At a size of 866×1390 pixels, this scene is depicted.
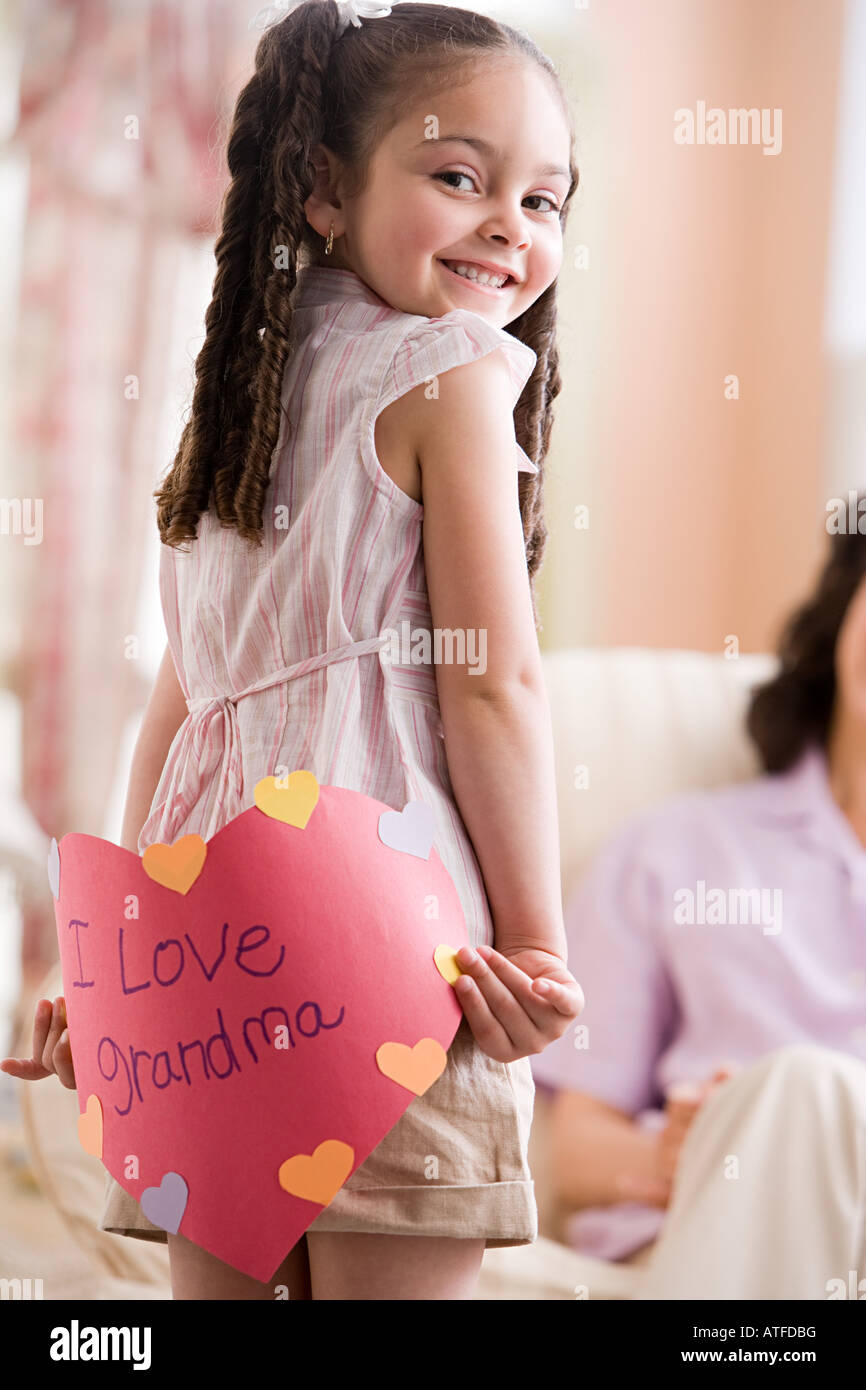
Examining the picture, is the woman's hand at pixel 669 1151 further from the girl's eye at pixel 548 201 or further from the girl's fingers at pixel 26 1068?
the girl's eye at pixel 548 201

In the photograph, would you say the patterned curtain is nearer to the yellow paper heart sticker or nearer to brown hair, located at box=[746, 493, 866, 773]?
brown hair, located at box=[746, 493, 866, 773]

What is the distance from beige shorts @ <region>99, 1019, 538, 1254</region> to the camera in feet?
1.92

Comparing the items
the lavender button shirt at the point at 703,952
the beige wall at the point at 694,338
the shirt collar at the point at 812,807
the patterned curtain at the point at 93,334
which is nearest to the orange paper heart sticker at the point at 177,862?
the lavender button shirt at the point at 703,952

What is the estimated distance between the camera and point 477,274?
67cm

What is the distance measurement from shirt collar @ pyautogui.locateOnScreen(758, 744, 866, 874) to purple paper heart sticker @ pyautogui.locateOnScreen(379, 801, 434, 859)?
120 cm

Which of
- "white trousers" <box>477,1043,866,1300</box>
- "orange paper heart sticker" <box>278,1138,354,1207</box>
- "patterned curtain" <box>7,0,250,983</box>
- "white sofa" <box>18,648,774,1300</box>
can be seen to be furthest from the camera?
"patterned curtain" <box>7,0,250,983</box>

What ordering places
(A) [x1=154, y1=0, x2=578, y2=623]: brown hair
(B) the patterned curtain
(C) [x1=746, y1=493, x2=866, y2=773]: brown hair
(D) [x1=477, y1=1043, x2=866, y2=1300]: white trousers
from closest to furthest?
(A) [x1=154, y1=0, x2=578, y2=623]: brown hair
(D) [x1=477, y1=1043, x2=866, y2=1300]: white trousers
(C) [x1=746, y1=493, x2=866, y2=773]: brown hair
(B) the patterned curtain

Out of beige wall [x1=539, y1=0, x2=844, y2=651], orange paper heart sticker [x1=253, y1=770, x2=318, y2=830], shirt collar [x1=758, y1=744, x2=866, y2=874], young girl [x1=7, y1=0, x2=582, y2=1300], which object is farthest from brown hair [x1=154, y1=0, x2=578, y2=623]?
beige wall [x1=539, y1=0, x2=844, y2=651]

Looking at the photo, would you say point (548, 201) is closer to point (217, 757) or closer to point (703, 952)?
point (217, 757)

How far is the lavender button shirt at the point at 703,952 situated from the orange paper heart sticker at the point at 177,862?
1041mm

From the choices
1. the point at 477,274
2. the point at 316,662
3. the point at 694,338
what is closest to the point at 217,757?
the point at 316,662

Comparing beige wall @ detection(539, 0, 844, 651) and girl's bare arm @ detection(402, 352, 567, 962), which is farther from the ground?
beige wall @ detection(539, 0, 844, 651)

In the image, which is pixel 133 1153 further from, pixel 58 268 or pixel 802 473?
pixel 802 473
